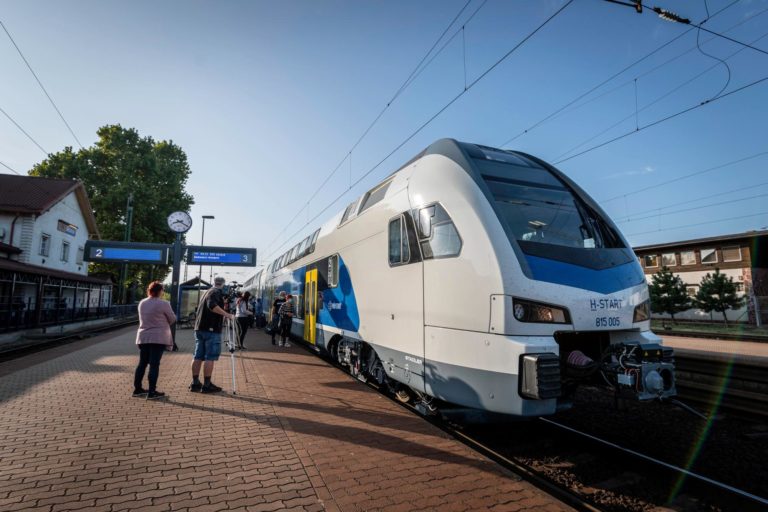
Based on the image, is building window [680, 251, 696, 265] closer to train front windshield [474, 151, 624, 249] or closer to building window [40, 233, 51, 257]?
train front windshield [474, 151, 624, 249]

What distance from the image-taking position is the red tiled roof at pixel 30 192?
23172 millimetres

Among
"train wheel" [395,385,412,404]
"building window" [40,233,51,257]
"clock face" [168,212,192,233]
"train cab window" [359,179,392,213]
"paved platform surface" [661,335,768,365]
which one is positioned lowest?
"paved platform surface" [661,335,768,365]

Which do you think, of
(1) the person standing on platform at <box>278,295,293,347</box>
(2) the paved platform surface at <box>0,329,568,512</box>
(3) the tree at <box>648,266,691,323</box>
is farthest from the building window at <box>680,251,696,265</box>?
(2) the paved platform surface at <box>0,329,568,512</box>

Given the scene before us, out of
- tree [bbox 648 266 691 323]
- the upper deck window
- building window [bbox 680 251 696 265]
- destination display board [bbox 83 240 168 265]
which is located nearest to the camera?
the upper deck window

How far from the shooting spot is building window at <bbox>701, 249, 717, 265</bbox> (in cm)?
3256

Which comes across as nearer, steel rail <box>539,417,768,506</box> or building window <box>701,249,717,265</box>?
steel rail <box>539,417,768,506</box>

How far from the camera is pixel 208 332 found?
6.44 meters

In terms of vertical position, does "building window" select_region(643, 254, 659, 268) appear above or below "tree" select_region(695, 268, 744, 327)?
above

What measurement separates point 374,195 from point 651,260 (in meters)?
39.4

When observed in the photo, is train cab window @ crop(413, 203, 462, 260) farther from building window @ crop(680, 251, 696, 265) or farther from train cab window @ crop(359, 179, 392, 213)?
building window @ crop(680, 251, 696, 265)

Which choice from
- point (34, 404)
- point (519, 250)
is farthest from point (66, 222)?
point (519, 250)

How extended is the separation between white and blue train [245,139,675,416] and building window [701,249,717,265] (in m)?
36.0

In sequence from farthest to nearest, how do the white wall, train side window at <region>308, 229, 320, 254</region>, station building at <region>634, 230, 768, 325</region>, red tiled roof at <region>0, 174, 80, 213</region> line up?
station building at <region>634, 230, 768, 325</region> → the white wall → red tiled roof at <region>0, 174, 80, 213</region> → train side window at <region>308, 229, 320, 254</region>

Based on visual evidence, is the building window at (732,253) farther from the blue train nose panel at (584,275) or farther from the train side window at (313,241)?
the blue train nose panel at (584,275)
